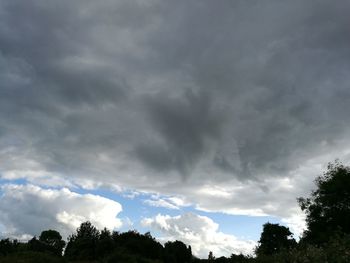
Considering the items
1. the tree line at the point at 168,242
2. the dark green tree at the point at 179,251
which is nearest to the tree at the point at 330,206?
the tree line at the point at 168,242

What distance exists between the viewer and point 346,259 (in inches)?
646

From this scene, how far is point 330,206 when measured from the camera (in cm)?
6912

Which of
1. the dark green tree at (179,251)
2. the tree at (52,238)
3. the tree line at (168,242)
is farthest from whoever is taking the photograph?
the tree at (52,238)

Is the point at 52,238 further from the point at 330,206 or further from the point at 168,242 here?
the point at 330,206

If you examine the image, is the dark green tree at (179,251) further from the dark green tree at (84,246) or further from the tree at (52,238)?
the tree at (52,238)

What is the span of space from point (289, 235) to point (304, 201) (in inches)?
832

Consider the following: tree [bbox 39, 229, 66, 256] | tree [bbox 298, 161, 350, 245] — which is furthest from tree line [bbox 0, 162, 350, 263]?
tree [bbox 39, 229, 66, 256]

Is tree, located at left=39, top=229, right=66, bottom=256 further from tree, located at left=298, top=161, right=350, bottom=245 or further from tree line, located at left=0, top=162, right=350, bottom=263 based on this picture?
tree, located at left=298, top=161, right=350, bottom=245

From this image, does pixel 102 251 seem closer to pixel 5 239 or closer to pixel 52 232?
pixel 5 239

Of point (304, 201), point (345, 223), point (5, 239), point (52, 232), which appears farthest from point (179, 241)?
point (52, 232)

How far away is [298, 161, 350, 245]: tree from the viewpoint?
6581cm

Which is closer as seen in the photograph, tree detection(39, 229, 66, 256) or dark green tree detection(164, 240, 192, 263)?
dark green tree detection(164, 240, 192, 263)

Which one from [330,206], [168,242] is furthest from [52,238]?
[330,206]

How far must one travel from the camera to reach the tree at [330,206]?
65.8 meters
